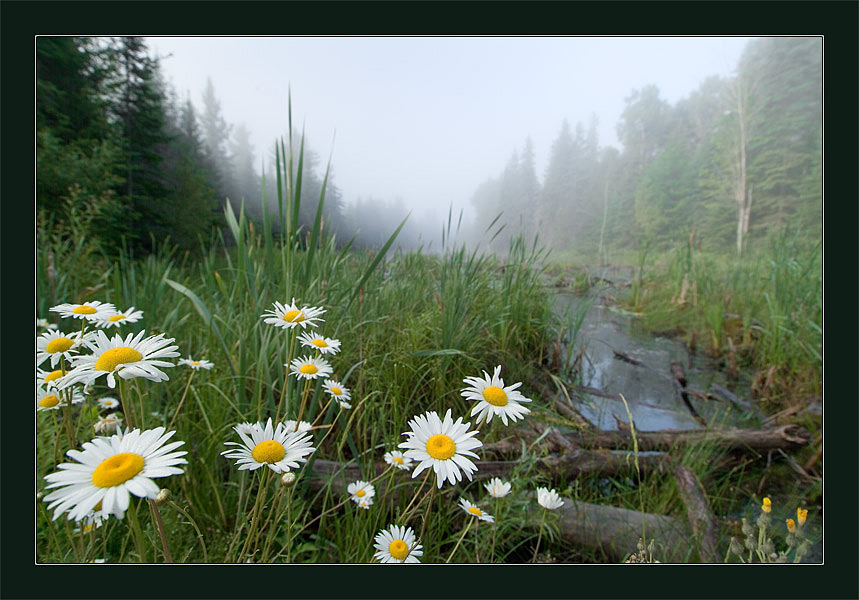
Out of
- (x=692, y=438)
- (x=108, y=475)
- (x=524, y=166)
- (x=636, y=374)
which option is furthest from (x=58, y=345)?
(x=692, y=438)

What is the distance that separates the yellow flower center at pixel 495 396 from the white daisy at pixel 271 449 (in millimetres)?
161

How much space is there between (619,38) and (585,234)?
A: 333 mm

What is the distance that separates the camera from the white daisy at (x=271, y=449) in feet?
0.88

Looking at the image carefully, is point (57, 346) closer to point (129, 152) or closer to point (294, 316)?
point (294, 316)

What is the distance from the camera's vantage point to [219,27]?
489mm

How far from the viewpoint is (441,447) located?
29 cm

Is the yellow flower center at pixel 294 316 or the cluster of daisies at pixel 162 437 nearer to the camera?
the cluster of daisies at pixel 162 437

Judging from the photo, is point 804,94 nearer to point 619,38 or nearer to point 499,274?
point 619,38

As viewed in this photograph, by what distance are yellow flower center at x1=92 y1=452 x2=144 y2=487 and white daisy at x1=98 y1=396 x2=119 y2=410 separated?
1.18 feet

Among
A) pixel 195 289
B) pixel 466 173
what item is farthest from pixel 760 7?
pixel 195 289

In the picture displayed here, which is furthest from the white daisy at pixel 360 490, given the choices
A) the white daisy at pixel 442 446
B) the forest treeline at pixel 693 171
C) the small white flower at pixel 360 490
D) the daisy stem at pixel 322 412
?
the forest treeline at pixel 693 171

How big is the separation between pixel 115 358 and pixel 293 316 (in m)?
0.15

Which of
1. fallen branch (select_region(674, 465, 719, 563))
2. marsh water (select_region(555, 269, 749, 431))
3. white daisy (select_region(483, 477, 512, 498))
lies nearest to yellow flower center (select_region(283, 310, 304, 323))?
white daisy (select_region(483, 477, 512, 498))

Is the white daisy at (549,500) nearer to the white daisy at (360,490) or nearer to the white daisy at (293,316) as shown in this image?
the white daisy at (360,490)
